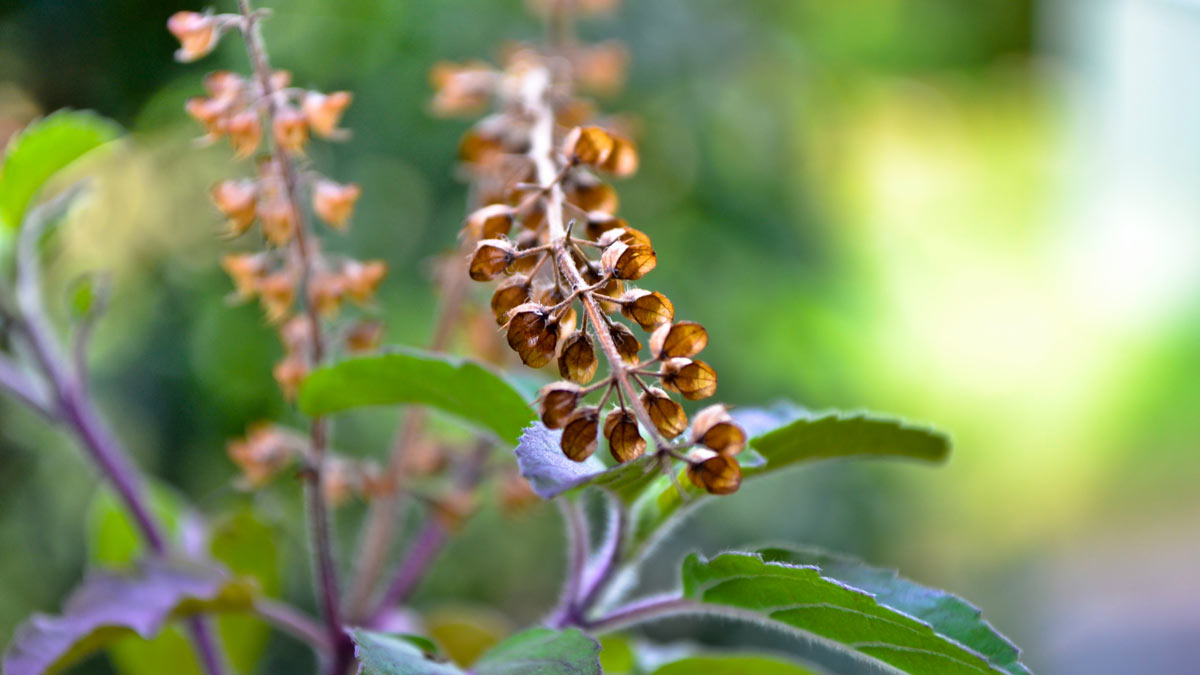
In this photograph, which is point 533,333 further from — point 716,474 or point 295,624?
point 295,624

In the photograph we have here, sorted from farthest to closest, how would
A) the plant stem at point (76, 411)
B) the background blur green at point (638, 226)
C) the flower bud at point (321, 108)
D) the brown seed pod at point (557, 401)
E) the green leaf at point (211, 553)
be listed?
the background blur green at point (638, 226) < the green leaf at point (211, 553) < the plant stem at point (76, 411) < the flower bud at point (321, 108) < the brown seed pod at point (557, 401)

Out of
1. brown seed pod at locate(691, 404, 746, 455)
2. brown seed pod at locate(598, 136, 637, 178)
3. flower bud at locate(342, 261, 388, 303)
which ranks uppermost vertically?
brown seed pod at locate(598, 136, 637, 178)

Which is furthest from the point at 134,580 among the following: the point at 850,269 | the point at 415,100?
the point at 850,269

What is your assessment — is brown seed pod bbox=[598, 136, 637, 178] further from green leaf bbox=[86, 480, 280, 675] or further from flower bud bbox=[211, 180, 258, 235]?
green leaf bbox=[86, 480, 280, 675]

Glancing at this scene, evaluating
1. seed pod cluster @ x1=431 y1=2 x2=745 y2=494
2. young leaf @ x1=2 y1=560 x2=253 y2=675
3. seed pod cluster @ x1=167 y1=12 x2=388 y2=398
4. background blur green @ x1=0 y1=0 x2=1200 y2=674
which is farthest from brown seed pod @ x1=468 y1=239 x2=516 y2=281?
background blur green @ x1=0 y1=0 x2=1200 y2=674

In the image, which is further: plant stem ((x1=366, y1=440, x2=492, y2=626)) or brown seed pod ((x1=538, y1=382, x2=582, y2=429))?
plant stem ((x1=366, y1=440, x2=492, y2=626))

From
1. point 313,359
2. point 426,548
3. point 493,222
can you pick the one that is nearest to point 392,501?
point 426,548

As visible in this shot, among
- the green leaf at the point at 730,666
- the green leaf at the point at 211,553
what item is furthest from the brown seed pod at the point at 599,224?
the green leaf at the point at 211,553

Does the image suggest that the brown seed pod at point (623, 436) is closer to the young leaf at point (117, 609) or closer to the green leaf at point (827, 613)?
the green leaf at point (827, 613)
